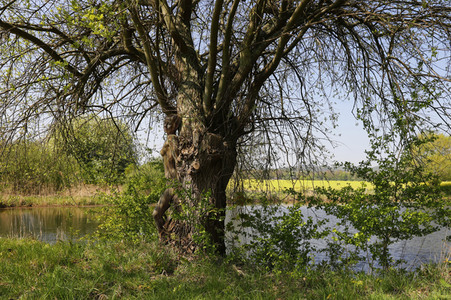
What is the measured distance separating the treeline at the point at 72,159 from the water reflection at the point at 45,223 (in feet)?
10.1

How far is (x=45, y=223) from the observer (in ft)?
41.7

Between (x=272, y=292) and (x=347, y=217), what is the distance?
180cm

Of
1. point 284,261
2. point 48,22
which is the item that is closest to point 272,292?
point 284,261

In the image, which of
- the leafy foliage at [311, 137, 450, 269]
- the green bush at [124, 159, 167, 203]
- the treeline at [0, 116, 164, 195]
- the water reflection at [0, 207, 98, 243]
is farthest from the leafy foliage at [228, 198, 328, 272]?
the water reflection at [0, 207, 98, 243]

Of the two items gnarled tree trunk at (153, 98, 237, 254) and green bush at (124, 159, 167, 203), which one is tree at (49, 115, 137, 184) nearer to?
green bush at (124, 159, 167, 203)

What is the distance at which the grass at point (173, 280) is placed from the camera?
3674 millimetres

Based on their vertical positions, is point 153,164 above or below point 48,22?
below

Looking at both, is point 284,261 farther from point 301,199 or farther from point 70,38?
point 70,38

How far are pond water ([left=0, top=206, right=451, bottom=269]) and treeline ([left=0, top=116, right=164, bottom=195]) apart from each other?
3.65 feet

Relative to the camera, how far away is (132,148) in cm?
629

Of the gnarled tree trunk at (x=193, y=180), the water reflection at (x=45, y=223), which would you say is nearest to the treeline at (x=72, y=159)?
the gnarled tree trunk at (x=193, y=180)

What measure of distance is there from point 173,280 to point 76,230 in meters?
3.09

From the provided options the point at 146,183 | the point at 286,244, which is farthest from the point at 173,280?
the point at 146,183

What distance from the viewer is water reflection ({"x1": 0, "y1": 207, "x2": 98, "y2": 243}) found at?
9.91 m
